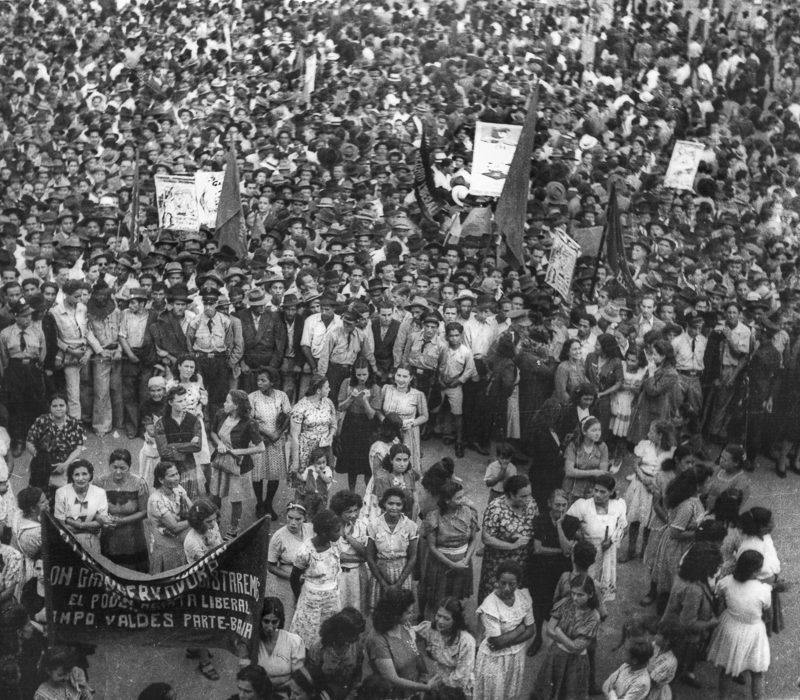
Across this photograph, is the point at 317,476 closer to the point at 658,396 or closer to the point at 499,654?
the point at 499,654

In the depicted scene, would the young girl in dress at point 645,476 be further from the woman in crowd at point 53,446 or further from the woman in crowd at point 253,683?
the woman in crowd at point 53,446

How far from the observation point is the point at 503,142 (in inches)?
682

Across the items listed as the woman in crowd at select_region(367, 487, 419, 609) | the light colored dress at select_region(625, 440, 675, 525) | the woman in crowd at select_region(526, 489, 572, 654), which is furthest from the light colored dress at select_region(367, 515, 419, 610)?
the light colored dress at select_region(625, 440, 675, 525)

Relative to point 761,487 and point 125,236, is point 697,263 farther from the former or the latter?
point 125,236

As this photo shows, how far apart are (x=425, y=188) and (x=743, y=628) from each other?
9321mm

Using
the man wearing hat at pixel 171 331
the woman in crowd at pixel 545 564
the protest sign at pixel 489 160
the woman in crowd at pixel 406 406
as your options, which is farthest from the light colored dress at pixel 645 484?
the protest sign at pixel 489 160

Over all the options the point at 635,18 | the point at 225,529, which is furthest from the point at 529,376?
the point at 635,18

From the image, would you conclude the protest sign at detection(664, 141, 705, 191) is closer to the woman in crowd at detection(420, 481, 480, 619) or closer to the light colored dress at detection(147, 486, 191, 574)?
the woman in crowd at detection(420, 481, 480, 619)

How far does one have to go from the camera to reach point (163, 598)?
28.9 feet

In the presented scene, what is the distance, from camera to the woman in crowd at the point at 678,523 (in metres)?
10.1

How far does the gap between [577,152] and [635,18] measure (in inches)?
310

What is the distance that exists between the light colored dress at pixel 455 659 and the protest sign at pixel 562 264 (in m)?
5.45

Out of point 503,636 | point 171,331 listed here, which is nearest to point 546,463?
point 503,636

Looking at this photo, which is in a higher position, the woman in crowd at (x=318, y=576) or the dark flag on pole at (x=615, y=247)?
the dark flag on pole at (x=615, y=247)
